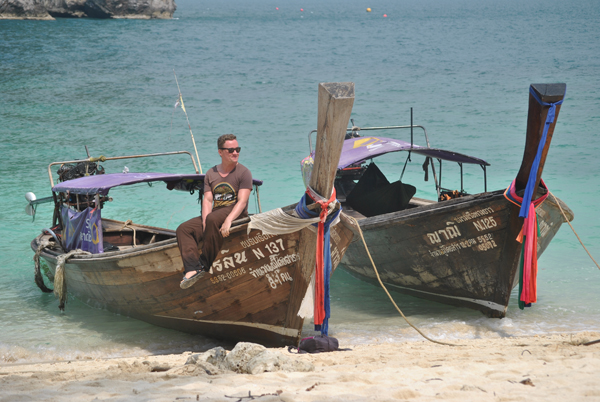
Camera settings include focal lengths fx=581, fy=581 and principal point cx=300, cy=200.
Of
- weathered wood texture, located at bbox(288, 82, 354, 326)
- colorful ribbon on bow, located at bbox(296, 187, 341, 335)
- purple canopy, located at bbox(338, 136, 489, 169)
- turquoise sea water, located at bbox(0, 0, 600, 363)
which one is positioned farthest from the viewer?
purple canopy, located at bbox(338, 136, 489, 169)

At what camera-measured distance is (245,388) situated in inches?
163

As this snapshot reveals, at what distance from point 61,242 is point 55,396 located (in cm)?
487

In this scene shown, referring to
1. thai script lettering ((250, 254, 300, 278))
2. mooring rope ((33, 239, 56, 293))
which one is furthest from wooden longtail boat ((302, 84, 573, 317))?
mooring rope ((33, 239, 56, 293))

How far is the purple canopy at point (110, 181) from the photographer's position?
7141mm

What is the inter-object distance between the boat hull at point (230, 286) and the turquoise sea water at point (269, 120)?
0.61 m

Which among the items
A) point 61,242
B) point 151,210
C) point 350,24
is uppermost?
point 350,24

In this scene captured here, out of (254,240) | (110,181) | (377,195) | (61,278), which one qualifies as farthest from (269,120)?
(254,240)

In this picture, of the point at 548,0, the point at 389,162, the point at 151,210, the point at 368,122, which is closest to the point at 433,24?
the point at 368,122

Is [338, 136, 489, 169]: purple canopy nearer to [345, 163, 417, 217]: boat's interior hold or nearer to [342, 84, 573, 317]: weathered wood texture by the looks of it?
[345, 163, 417, 217]: boat's interior hold

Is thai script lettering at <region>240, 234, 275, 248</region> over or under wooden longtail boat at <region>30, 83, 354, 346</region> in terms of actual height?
over

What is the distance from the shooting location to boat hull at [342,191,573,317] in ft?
22.6

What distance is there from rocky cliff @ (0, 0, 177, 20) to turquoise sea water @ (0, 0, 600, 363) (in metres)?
3.17

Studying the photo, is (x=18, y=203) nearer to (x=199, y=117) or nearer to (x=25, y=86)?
(x=199, y=117)

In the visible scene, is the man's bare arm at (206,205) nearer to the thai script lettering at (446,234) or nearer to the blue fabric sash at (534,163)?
the thai script lettering at (446,234)
